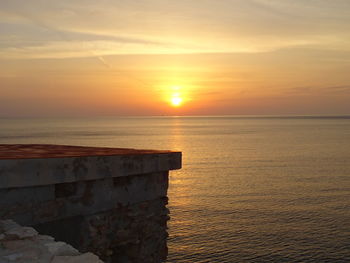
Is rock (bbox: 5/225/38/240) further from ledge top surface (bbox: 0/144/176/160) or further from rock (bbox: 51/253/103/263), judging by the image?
ledge top surface (bbox: 0/144/176/160)

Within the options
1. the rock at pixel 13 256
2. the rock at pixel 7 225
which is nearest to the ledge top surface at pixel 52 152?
the rock at pixel 7 225

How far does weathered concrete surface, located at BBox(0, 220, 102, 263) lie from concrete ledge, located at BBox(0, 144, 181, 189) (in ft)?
3.21

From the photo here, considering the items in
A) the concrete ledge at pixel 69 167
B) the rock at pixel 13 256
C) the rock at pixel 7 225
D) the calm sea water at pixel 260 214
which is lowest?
the calm sea water at pixel 260 214

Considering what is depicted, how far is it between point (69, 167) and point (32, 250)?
2.27m

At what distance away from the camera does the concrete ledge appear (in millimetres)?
6344

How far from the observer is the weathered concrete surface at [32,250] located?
181 inches

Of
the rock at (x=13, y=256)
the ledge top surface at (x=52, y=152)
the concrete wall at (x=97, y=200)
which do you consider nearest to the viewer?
the rock at (x=13, y=256)

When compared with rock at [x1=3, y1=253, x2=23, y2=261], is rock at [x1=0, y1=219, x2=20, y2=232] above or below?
above

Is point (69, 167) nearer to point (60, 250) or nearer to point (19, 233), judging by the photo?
point (19, 233)

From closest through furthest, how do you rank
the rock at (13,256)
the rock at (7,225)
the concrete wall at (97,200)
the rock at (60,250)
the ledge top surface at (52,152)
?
the rock at (13,256) < the rock at (60,250) < the rock at (7,225) < the concrete wall at (97,200) < the ledge top surface at (52,152)

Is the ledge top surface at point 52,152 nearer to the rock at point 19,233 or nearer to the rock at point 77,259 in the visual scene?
the rock at point 19,233

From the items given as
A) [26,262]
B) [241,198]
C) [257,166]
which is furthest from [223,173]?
[26,262]

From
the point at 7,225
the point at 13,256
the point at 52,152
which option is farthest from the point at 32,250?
the point at 52,152

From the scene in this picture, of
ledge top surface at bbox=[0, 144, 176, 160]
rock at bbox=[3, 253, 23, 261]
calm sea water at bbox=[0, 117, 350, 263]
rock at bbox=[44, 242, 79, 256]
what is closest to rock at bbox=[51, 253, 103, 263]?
rock at bbox=[44, 242, 79, 256]
